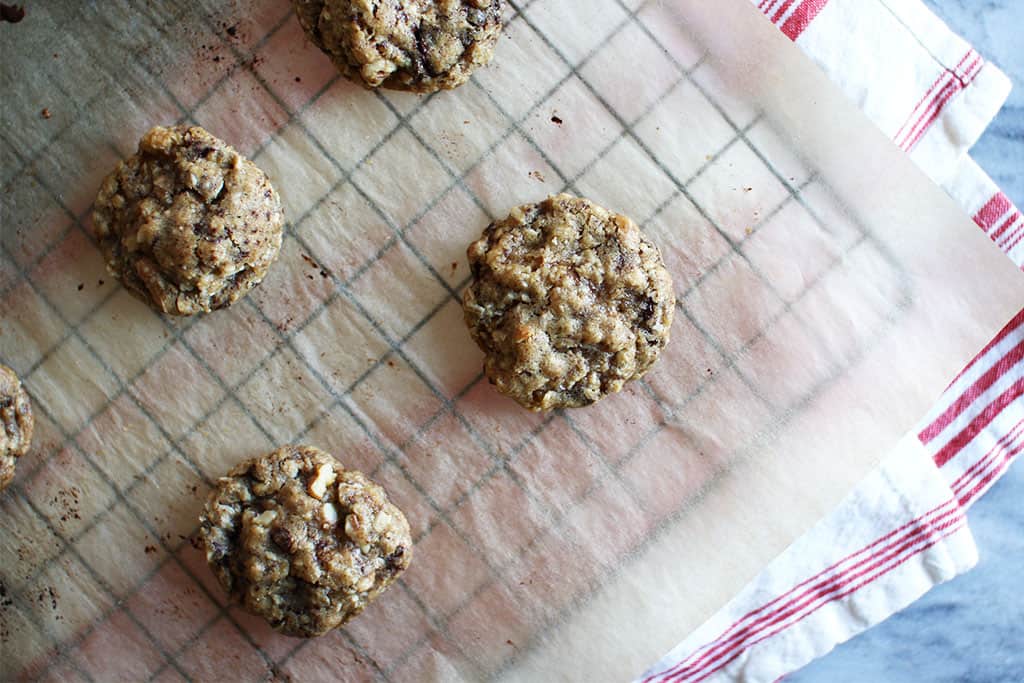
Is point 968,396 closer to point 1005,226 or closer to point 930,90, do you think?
point 1005,226

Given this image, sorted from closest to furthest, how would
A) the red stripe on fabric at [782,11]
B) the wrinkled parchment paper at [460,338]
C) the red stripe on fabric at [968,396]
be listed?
1. the wrinkled parchment paper at [460,338]
2. the red stripe on fabric at [782,11]
3. the red stripe on fabric at [968,396]

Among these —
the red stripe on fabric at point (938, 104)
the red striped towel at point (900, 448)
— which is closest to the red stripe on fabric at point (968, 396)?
the red striped towel at point (900, 448)

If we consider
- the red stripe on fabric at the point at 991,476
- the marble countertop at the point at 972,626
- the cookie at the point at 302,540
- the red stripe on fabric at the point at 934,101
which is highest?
the red stripe on fabric at the point at 934,101

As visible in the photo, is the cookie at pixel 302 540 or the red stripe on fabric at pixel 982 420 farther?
the red stripe on fabric at pixel 982 420

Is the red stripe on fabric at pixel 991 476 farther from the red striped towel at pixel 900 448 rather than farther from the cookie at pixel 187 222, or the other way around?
the cookie at pixel 187 222

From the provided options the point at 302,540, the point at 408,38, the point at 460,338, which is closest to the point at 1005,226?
the point at 460,338

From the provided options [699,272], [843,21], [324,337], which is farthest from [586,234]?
[843,21]

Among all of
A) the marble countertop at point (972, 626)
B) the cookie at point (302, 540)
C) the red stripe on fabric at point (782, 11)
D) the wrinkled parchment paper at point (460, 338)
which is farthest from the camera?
the marble countertop at point (972, 626)

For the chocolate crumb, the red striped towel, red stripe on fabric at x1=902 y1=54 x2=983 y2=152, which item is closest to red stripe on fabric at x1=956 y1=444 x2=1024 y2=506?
the red striped towel
